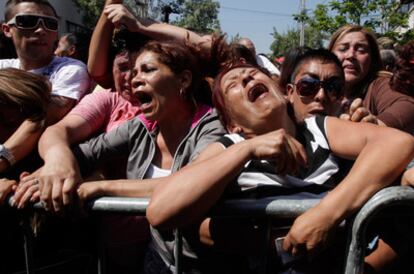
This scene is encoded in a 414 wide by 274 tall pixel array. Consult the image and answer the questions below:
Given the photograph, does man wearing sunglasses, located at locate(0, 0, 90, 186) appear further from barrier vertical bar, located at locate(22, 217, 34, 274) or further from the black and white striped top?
the black and white striped top

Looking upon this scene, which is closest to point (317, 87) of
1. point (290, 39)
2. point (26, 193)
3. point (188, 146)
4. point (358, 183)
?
point (188, 146)

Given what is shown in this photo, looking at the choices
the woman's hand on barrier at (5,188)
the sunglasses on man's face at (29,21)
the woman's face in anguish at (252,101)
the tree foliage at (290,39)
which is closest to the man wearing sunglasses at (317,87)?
the woman's face in anguish at (252,101)

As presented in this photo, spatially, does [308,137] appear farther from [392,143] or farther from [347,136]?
[392,143]

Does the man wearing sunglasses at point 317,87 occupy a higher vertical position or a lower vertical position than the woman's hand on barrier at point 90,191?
higher

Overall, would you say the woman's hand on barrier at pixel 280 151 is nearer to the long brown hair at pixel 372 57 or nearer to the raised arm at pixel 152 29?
the raised arm at pixel 152 29

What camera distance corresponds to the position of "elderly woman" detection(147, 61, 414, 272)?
1.60 metres

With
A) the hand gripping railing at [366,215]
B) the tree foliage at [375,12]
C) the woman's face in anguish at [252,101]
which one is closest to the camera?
the hand gripping railing at [366,215]

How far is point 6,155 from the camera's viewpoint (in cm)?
240

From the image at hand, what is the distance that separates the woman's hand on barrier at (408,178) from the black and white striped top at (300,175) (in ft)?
1.00

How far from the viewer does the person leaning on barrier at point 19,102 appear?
251 cm

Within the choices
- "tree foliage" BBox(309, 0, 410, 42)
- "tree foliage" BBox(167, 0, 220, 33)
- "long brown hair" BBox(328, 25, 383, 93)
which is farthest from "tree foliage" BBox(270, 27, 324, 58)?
"long brown hair" BBox(328, 25, 383, 93)

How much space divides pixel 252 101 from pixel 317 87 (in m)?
0.60

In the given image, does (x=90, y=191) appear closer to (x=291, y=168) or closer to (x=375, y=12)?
(x=291, y=168)

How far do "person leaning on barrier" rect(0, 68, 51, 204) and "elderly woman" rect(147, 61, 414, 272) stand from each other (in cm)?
110
